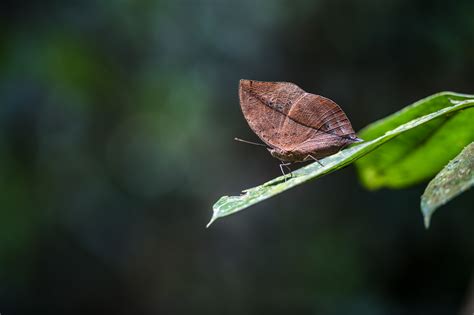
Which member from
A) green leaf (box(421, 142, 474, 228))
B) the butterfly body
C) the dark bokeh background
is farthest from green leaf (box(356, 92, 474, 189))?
the dark bokeh background

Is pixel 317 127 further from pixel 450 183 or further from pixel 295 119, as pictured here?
pixel 450 183

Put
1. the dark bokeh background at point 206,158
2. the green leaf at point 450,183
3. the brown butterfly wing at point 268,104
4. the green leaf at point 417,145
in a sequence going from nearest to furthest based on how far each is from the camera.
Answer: the green leaf at point 450,183, the green leaf at point 417,145, the brown butterfly wing at point 268,104, the dark bokeh background at point 206,158

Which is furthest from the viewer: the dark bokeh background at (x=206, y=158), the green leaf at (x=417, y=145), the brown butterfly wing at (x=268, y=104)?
the dark bokeh background at (x=206, y=158)

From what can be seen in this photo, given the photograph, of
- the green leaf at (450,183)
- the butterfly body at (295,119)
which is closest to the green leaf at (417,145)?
the butterfly body at (295,119)

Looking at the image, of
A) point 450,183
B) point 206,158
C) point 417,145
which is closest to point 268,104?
point 417,145

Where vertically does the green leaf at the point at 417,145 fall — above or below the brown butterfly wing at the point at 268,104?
below

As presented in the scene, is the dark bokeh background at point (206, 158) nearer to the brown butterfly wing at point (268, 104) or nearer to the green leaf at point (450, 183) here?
the brown butterfly wing at point (268, 104)

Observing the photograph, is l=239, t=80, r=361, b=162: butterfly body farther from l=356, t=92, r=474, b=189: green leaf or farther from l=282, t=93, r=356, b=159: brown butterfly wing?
l=356, t=92, r=474, b=189: green leaf
